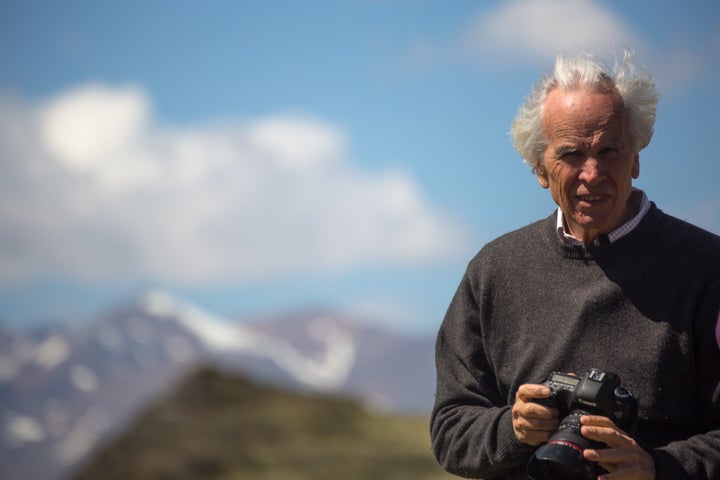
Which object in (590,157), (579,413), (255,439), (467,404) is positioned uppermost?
(255,439)

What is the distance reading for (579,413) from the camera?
3.01 metres

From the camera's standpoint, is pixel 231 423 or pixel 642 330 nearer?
pixel 642 330

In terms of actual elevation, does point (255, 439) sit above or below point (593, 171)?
above

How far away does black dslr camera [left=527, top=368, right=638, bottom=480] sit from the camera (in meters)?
2.95

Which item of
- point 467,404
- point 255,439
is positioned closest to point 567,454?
Result: point 467,404

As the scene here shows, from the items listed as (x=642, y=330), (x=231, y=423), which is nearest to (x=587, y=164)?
(x=642, y=330)

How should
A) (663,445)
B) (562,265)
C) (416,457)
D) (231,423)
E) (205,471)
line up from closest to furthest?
(663,445) < (562,265) < (416,457) < (205,471) < (231,423)

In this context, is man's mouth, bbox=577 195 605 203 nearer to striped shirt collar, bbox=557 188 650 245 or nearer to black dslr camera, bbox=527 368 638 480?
striped shirt collar, bbox=557 188 650 245

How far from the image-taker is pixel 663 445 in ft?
10.3

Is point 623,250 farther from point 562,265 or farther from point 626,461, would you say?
point 626,461

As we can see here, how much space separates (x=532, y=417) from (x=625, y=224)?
0.68m

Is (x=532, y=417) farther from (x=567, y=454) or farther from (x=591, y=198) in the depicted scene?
(x=591, y=198)

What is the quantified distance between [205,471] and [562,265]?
12666mm

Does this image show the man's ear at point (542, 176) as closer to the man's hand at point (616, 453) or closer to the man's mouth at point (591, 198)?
the man's mouth at point (591, 198)
